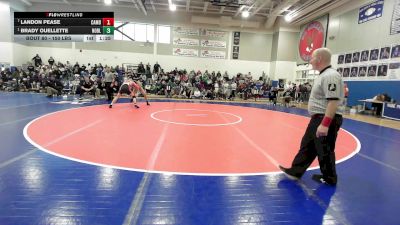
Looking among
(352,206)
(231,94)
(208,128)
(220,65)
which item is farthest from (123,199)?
(220,65)

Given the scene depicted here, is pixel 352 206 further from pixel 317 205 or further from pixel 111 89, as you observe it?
pixel 111 89

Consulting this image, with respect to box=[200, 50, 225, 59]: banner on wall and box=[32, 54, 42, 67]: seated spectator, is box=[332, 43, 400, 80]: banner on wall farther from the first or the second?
box=[32, 54, 42, 67]: seated spectator

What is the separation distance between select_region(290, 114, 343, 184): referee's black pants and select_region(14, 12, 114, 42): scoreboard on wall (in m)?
9.69

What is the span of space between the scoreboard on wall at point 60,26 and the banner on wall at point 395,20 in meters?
13.5

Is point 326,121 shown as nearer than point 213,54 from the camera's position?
Yes

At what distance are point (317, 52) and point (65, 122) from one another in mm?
6172

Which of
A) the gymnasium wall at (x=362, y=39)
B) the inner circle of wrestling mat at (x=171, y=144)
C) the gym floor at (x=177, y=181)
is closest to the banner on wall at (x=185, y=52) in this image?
the gymnasium wall at (x=362, y=39)

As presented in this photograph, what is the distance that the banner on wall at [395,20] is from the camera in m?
12.6

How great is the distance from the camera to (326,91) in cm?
308

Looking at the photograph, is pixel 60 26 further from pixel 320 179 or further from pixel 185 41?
pixel 185 41

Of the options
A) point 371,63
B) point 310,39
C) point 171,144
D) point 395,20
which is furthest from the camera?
point 310,39

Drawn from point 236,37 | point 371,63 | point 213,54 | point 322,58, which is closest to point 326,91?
point 322,58

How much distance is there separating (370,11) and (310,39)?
622 centimetres

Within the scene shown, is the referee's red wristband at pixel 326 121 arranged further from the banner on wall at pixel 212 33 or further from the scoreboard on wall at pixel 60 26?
the banner on wall at pixel 212 33
